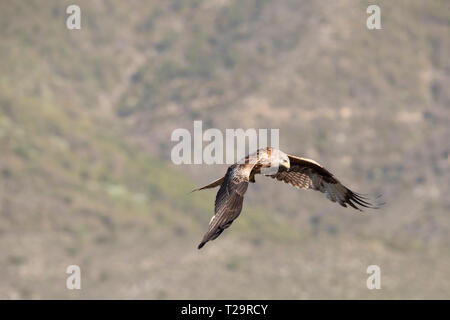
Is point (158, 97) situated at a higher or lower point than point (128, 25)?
lower

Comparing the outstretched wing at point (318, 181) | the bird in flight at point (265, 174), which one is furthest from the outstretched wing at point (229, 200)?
the outstretched wing at point (318, 181)

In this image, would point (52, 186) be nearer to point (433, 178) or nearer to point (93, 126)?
point (93, 126)

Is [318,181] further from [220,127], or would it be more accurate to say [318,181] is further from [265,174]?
[220,127]

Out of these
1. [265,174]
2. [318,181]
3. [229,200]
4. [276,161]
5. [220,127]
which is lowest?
[229,200]

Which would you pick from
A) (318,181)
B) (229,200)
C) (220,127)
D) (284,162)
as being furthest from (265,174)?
(220,127)

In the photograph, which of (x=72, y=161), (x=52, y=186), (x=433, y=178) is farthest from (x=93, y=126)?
(x=433, y=178)

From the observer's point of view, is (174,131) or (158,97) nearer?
(174,131)

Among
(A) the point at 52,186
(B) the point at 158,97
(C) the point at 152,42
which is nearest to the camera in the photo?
(A) the point at 52,186

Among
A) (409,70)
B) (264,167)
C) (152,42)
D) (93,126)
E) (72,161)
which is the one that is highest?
(152,42)
